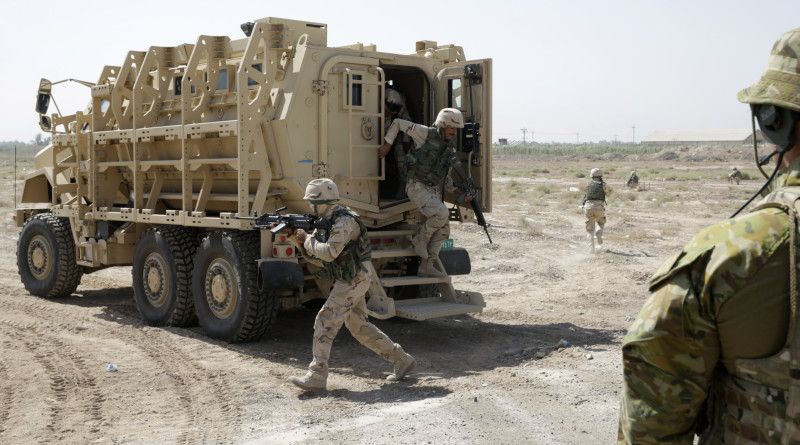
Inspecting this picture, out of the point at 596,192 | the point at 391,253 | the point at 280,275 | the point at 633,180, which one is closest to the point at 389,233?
the point at 391,253

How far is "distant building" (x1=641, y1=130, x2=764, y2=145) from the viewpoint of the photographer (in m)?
146

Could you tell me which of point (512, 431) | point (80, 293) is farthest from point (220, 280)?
point (80, 293)

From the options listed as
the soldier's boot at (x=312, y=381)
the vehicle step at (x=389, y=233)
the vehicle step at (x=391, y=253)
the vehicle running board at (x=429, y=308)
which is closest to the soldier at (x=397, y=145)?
the vehicle step at (x=389, y=233)

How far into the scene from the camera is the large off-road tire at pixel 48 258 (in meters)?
11.6

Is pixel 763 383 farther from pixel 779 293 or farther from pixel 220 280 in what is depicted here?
pixel 220 280

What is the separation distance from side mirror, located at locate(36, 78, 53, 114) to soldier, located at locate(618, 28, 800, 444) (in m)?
11.0

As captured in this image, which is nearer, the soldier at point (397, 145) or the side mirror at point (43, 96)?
the soldier at point (397, 145)

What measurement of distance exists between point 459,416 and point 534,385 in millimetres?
1093

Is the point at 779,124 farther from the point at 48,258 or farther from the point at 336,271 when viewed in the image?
the point at 48,258

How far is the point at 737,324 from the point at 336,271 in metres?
5.09

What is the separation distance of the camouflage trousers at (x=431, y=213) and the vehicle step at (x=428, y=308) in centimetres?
52

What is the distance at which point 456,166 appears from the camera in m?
9.04

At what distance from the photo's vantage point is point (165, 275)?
9742 millimetres

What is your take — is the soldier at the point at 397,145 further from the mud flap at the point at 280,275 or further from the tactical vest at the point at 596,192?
the tactical vest at the point at 596,192
